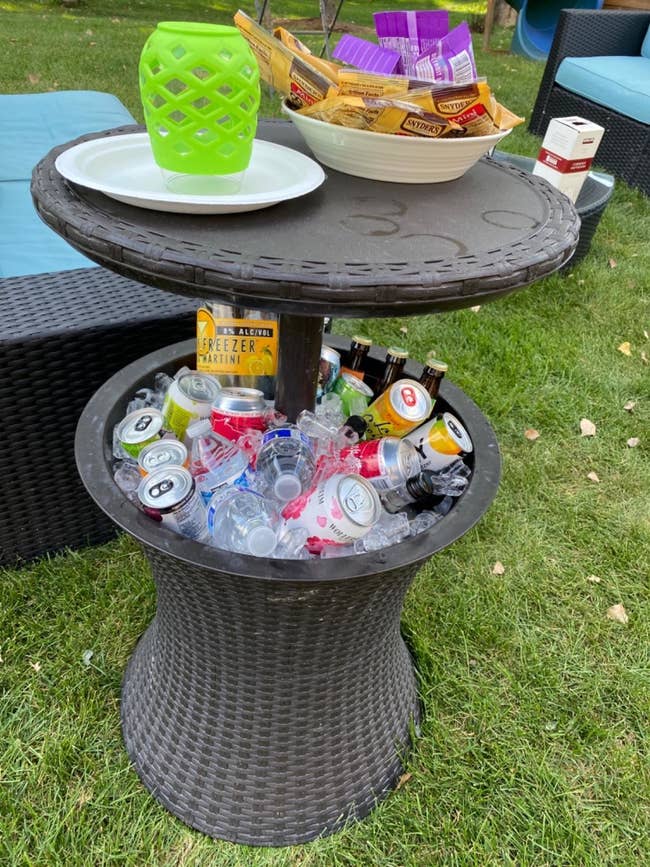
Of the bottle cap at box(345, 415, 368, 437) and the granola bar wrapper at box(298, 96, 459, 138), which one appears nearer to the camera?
the granola bar wrapper at box(298, 96, 459, 138)

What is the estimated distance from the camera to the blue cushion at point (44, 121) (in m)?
2.22

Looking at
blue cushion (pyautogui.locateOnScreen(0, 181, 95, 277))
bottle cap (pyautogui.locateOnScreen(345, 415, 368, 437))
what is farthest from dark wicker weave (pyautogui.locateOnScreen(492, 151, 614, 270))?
bottle cap (pyautogui.locateOnScreen(345, 415, 368, 437))

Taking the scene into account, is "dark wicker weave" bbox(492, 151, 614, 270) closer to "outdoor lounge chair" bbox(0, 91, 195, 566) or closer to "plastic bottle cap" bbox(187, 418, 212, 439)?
"outdoor lounge chair" bbox(0, 91, 195, 566)

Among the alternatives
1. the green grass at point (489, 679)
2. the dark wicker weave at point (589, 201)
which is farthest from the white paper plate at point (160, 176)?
the dark wicker weave at point (589, 201)

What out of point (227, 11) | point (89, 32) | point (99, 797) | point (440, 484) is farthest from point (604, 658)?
point (227, 11)

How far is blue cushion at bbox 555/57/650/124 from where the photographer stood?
13.5 ft

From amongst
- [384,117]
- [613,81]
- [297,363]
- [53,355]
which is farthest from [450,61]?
[613,81]

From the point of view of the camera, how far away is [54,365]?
1479 mm

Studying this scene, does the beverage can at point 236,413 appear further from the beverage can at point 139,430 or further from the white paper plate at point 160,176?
the white paper plate at point 160,176

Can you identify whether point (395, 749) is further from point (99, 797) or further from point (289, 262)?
point (289, 262)

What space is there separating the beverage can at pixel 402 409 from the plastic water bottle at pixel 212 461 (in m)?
0.29

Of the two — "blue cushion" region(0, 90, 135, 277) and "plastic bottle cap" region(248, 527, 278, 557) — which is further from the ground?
"plastic bottle cap" region(248, 527, 278, 557)

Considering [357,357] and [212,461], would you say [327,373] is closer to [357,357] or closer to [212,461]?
[357,357]

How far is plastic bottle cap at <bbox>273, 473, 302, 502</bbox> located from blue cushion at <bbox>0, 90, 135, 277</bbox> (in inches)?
35.8
